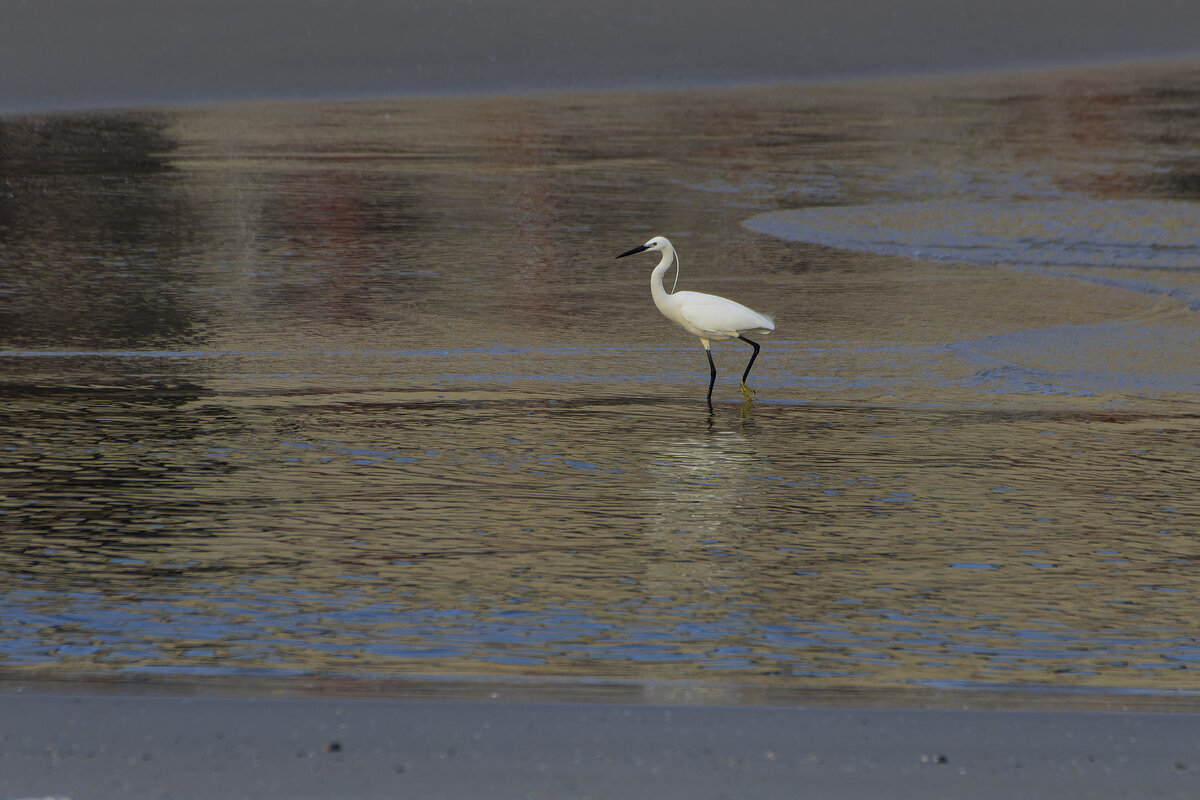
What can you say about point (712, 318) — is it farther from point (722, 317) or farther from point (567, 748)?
point (567, 748)

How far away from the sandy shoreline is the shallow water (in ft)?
1.38

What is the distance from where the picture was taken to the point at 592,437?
24.8 ft

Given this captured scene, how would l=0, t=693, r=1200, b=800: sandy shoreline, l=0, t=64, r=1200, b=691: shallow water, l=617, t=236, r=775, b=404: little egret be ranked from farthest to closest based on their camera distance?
l=617, t=236, r=775, b=404: little egret → l=0, t=64, r=1200, b=691: shallow water → l=0, t=693, r=1200, b=800: sandy shoreline

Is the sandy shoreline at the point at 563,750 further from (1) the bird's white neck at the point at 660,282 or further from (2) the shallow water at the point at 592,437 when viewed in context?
(1) the bird's white neck at the point at 660,282

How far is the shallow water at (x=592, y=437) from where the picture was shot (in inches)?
198

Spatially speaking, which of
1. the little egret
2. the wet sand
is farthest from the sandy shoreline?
the little egret

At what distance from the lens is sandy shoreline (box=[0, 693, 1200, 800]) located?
3.76 meters

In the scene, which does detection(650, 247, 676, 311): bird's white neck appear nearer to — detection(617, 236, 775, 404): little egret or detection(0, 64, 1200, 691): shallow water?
detection(617, 236, 775, 404): little egret

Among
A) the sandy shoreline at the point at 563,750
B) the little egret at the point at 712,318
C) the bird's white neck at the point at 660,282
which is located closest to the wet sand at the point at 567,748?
the sandy shoreline at the point at 563,750

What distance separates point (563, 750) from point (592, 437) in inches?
144

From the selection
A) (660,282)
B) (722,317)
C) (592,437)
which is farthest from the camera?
(660,282)

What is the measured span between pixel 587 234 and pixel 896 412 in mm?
6449

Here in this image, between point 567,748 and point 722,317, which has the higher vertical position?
point 722,317

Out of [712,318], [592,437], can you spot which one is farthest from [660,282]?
[592,437]
